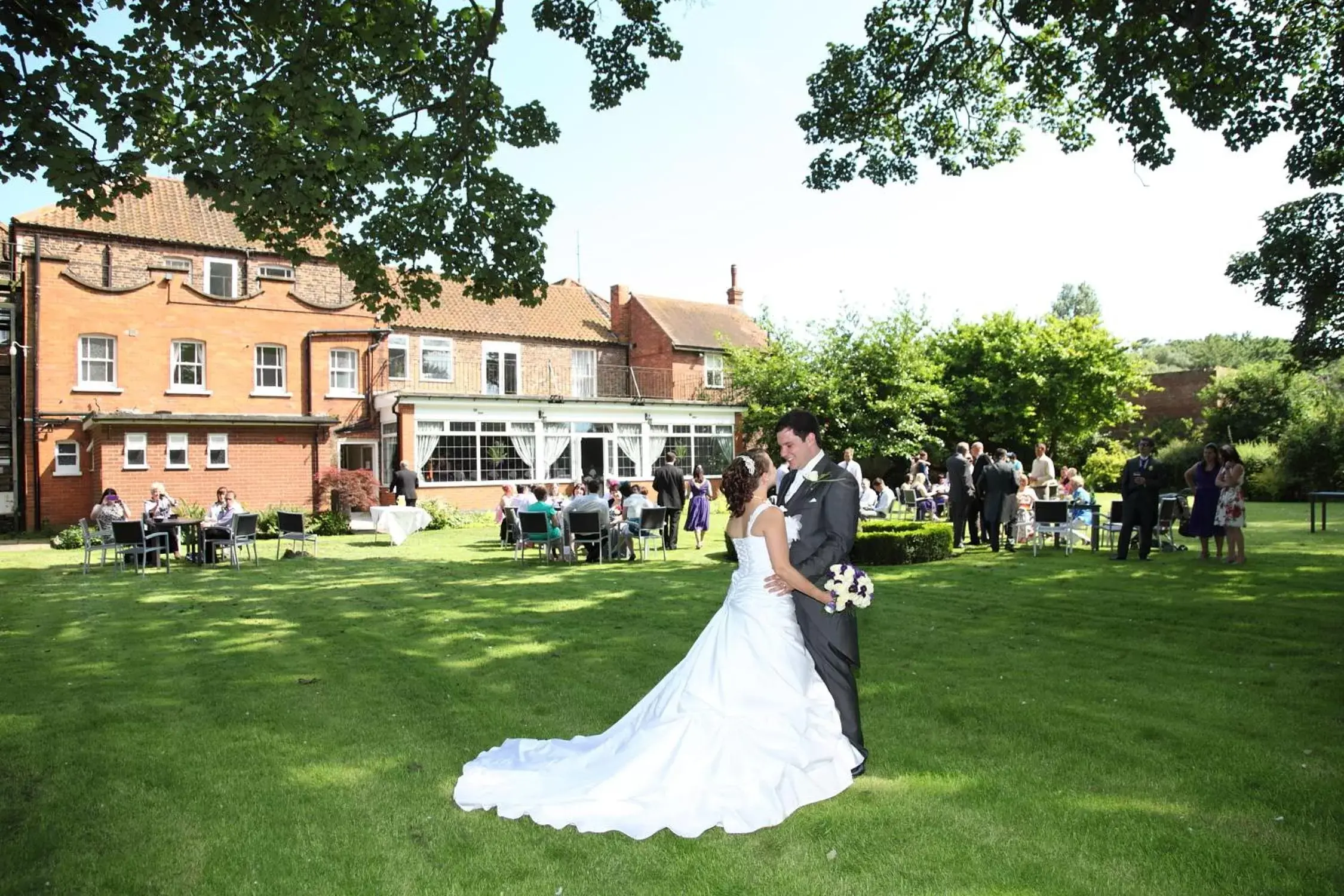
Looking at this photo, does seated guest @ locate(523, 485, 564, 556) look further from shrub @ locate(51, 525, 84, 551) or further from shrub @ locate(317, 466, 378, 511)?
shrub @ locate(51, 525, 84, 551)

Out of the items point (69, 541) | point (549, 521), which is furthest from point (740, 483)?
point (69, 541)

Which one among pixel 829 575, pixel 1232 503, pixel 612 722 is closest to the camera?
pixel 829 575

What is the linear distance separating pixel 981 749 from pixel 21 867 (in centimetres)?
465

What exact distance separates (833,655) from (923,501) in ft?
51.7

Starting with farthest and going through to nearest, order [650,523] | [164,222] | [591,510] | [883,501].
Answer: [164,222]
[883,501]
[650,523]
[591,510]

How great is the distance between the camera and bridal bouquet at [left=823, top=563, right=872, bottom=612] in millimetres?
4328

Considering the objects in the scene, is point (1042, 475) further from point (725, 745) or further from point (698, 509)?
point (725, 745)

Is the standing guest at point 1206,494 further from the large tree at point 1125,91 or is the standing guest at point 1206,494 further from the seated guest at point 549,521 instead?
the seated guest at point 549,521

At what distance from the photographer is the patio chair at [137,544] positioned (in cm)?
1316

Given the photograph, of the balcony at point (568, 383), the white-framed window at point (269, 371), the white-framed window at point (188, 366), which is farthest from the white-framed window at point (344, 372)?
the white-framed window at point (188, 366)

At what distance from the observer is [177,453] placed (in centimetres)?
2259

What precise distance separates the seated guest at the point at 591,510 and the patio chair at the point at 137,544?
6.18 m

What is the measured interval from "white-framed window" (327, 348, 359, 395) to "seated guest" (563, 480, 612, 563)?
14.7 meters

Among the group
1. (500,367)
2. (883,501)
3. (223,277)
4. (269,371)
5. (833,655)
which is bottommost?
(833,655)
